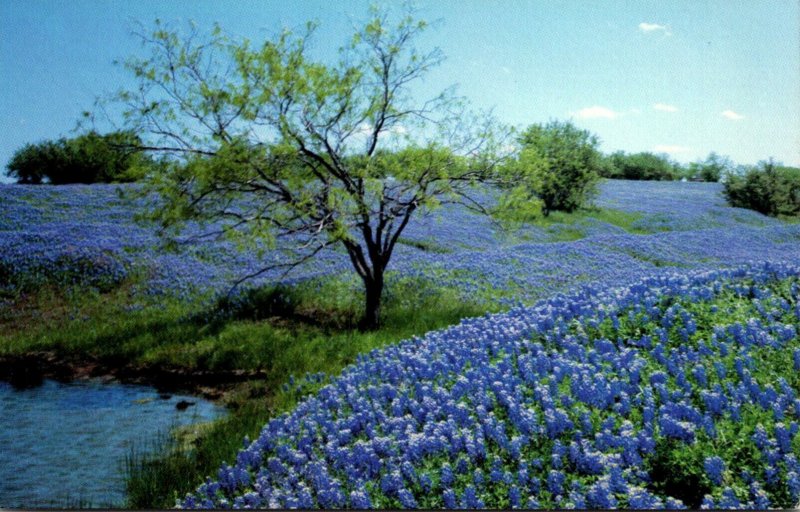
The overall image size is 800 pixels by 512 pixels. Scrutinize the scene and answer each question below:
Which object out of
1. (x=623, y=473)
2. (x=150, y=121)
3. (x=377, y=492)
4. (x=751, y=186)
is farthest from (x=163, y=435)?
(x=751, y=186)

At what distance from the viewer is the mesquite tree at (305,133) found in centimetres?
761

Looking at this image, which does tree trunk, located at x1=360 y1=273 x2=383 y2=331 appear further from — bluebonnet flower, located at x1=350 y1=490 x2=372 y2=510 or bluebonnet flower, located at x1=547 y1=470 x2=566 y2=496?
bluebonnet flower, located at x1=547 y1=470 x2=566 y2=496

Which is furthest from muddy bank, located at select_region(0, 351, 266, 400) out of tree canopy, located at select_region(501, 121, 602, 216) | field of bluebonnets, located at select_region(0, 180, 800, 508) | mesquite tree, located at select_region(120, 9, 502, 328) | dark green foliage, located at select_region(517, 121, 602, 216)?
dark green foliage, located at select_region(517, 121, 602, 216)

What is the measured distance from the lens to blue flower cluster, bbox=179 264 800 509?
144 inches

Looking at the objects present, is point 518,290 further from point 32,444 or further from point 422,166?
point 32,444

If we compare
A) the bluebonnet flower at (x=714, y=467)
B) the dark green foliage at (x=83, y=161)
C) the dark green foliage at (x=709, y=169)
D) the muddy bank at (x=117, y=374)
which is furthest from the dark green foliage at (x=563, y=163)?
the dark green foliage at (x=83, y=161)

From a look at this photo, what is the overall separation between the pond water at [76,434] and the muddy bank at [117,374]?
0.17 metres

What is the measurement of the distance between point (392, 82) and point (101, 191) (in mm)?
4502

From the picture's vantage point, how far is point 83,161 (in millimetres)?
7496

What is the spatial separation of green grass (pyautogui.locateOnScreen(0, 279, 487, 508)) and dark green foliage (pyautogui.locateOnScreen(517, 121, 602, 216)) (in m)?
2.30

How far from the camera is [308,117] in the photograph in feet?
27.1

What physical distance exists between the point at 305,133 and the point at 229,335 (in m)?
3.32

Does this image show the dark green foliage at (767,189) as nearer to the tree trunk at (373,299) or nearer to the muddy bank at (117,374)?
the tree trunk at (373,299)

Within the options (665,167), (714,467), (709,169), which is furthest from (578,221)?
(714,467)
